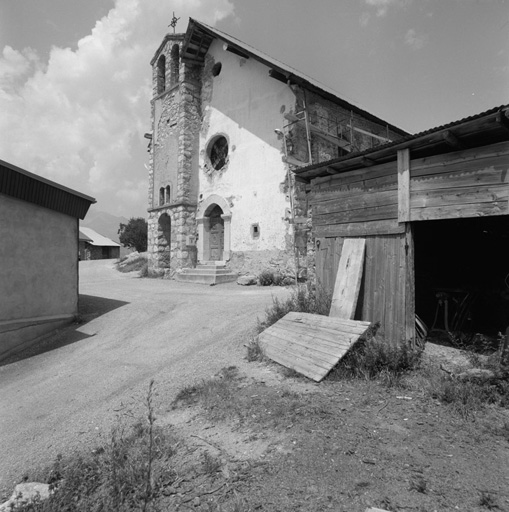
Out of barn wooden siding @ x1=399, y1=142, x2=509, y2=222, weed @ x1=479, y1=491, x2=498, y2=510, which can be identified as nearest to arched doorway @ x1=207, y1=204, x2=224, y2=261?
barn wooden siding @ x1=399, y1=142, x2=509, y2=222

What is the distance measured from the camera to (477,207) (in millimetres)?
4707

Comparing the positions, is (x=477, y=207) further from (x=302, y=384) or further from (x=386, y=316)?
(x=302, y=384)

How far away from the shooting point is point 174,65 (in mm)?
18328

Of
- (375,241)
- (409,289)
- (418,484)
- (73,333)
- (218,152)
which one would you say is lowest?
(73,333)

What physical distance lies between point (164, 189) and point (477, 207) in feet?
52.6

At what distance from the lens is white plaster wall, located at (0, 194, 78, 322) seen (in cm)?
742

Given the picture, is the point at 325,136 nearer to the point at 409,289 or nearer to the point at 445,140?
the point at 445,140

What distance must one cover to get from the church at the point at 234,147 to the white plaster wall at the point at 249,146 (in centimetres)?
4

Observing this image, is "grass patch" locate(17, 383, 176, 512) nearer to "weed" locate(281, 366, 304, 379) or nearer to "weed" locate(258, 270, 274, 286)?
"weed" locate(281, 366, 304, 379)

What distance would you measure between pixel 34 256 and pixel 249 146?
977 centimetres

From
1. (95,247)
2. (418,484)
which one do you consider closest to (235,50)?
(418,484)

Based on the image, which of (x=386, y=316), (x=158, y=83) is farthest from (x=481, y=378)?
(x=158, y=83)

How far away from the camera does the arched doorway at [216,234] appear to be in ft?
53.8

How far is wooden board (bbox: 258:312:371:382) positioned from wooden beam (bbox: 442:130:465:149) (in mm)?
2978
